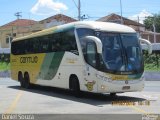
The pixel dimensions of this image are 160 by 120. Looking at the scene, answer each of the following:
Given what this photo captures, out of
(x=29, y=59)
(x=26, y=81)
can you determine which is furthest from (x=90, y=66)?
(x=26, y=81)

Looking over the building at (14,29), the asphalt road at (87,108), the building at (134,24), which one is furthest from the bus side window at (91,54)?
the building at (14,29)

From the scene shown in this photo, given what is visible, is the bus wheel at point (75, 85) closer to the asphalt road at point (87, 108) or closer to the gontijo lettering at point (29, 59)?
the asphalt road at point (87, 108)

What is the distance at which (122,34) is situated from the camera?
62.5 ft

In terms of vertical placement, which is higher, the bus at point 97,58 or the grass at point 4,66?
the bus at point 97,58

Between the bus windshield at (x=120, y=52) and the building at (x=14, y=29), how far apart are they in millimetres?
61715

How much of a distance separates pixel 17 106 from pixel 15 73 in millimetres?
12225

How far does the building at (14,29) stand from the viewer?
83000 millimetres

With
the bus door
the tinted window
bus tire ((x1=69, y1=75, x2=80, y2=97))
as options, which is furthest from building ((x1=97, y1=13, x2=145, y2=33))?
the bus door

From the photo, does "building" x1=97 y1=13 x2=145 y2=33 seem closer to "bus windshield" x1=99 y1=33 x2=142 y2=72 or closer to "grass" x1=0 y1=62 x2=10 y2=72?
"grass" x1=0 y1=62 x2=10 y2=72

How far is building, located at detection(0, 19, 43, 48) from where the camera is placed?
83.0 metres

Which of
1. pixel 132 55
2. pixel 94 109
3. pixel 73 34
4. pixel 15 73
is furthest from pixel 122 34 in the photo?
pixel 15 73

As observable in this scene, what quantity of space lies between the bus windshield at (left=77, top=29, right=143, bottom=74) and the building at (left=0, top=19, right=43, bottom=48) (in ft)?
202

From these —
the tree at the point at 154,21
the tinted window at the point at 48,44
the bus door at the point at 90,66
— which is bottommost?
the bus door at the point at 90,66

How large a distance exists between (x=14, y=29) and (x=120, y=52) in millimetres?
70893
